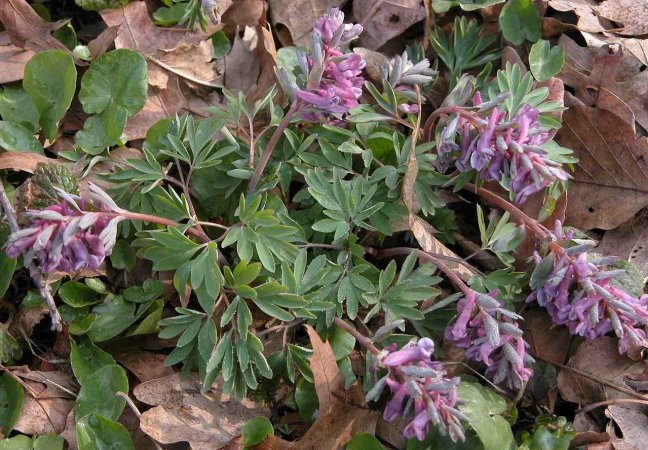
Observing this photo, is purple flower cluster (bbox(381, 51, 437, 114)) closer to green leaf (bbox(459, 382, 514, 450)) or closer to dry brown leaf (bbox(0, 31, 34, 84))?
green leaf (bbox(459, 382, 514, 450))

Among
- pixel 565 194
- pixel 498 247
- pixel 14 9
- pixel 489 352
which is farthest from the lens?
pixel 14 9

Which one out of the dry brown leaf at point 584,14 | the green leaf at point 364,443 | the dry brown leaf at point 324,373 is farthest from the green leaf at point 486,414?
the dry brown leaf at point 584,14

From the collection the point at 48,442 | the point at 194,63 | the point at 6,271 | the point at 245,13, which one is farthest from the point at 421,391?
the point at 245,13

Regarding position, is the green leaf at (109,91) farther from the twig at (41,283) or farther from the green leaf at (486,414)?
the green leaf at (486,414)

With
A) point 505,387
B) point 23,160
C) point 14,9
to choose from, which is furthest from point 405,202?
point 14,9

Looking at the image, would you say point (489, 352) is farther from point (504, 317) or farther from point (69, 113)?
point (69, 113)

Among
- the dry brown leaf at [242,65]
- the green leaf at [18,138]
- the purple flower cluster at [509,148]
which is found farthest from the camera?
the dry brown leaf at [242,65]
